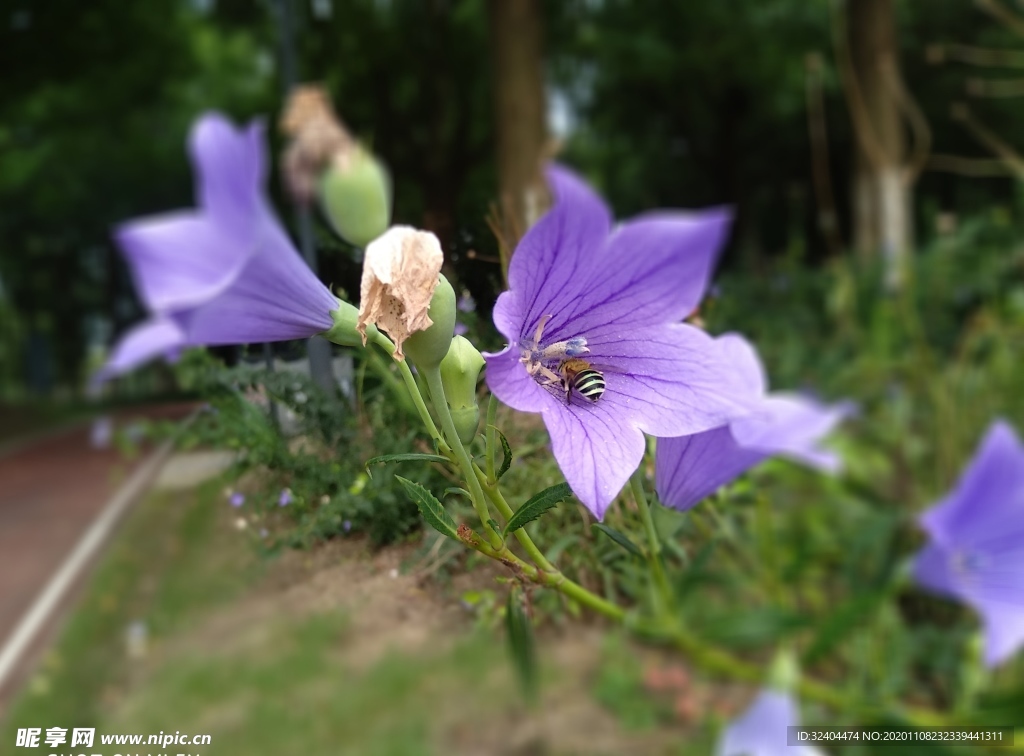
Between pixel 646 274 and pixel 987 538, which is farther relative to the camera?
pixel 987 538

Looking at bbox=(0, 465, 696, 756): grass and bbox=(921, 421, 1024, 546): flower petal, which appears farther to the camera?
bbox=(0, 465, 696, 756): grass

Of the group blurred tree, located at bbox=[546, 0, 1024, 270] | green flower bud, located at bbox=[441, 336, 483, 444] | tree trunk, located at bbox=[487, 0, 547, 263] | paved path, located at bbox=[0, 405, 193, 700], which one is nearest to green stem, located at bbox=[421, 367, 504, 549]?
green flower bud, located at bbox=[441, 336, 483, 444]

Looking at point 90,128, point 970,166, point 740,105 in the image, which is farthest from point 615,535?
point 740,105

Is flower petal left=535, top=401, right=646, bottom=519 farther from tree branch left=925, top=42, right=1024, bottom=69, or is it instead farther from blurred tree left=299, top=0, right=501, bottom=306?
tree branch left=925, top=42, right=1024, bottom=69

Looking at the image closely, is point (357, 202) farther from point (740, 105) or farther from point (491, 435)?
point (740, 105)

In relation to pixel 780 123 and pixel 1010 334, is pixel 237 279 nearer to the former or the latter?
pixel 1010 334

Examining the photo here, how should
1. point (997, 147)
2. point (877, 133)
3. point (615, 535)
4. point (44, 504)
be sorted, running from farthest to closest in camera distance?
point (44, 504), point (877, 133), point (997, 147), point (615, 535)
